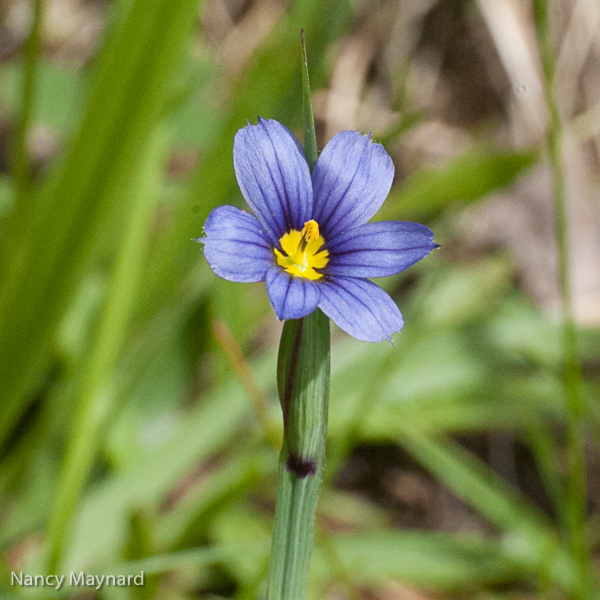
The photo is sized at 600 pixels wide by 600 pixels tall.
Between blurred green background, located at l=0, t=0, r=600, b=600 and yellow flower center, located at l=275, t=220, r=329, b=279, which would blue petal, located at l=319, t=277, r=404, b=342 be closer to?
yellow flower center, located at l=275, t=220, r=329, b=279

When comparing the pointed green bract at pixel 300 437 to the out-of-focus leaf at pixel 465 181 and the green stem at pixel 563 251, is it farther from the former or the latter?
the out-of-focus leaf at pixel 465 181

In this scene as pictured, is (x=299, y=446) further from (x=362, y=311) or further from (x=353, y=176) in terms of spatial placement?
(x=353, y=176)

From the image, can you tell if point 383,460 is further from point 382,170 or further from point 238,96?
point 382,170

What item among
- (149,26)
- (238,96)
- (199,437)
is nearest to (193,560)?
(199,437)

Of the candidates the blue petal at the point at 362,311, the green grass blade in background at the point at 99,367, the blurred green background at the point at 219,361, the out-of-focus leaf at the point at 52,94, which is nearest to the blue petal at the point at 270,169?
the blue petal at the point at 362,311

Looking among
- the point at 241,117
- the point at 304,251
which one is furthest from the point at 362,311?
the point at 241,117

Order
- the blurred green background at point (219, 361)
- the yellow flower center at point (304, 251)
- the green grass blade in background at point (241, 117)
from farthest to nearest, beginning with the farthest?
1. the green grass blade in background at point (241, 117)
2. the blurred green background at point (219, 361)
3. the yellow flower center at point (304, 251)

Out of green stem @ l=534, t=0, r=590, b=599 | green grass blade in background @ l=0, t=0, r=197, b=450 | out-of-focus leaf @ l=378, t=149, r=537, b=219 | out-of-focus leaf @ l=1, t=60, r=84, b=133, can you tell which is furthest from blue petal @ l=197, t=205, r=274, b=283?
out-of-focus leaf @ l=1, t=60, r=84, b=133
